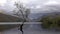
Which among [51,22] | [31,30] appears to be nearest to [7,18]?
[31,30]

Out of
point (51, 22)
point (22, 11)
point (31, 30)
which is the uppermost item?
point (22, 11)

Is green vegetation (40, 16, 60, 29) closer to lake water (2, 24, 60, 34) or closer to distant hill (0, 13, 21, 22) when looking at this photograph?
lake water (2, 24, 60, 34)

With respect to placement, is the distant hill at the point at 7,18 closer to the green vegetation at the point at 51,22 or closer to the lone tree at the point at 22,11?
the lone tree at the point at 22,11

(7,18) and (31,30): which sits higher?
(7,18)

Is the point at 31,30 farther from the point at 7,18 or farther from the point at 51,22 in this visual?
the point at 7,18

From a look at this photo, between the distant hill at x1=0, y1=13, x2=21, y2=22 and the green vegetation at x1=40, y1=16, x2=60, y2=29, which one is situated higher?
the distant hill at x1=0, y1=13, x2=21, y2=22

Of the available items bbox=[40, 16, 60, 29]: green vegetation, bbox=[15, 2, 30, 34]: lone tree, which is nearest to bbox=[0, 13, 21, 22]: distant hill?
bbox=[15, 2, 30, 34]: lone tree

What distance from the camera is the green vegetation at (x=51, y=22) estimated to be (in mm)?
3695

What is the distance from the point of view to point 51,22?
145 inches

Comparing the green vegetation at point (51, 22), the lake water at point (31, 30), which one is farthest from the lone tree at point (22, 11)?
Answer: the green vegetation at point (51, 22)

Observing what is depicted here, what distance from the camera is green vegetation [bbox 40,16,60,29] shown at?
3.70 m

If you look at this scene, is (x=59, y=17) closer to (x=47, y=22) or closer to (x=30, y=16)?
(x=47, y=22)

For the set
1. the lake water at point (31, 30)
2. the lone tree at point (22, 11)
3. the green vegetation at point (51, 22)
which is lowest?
the lake water at point (31, 30)

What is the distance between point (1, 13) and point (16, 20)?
13.3 inches
